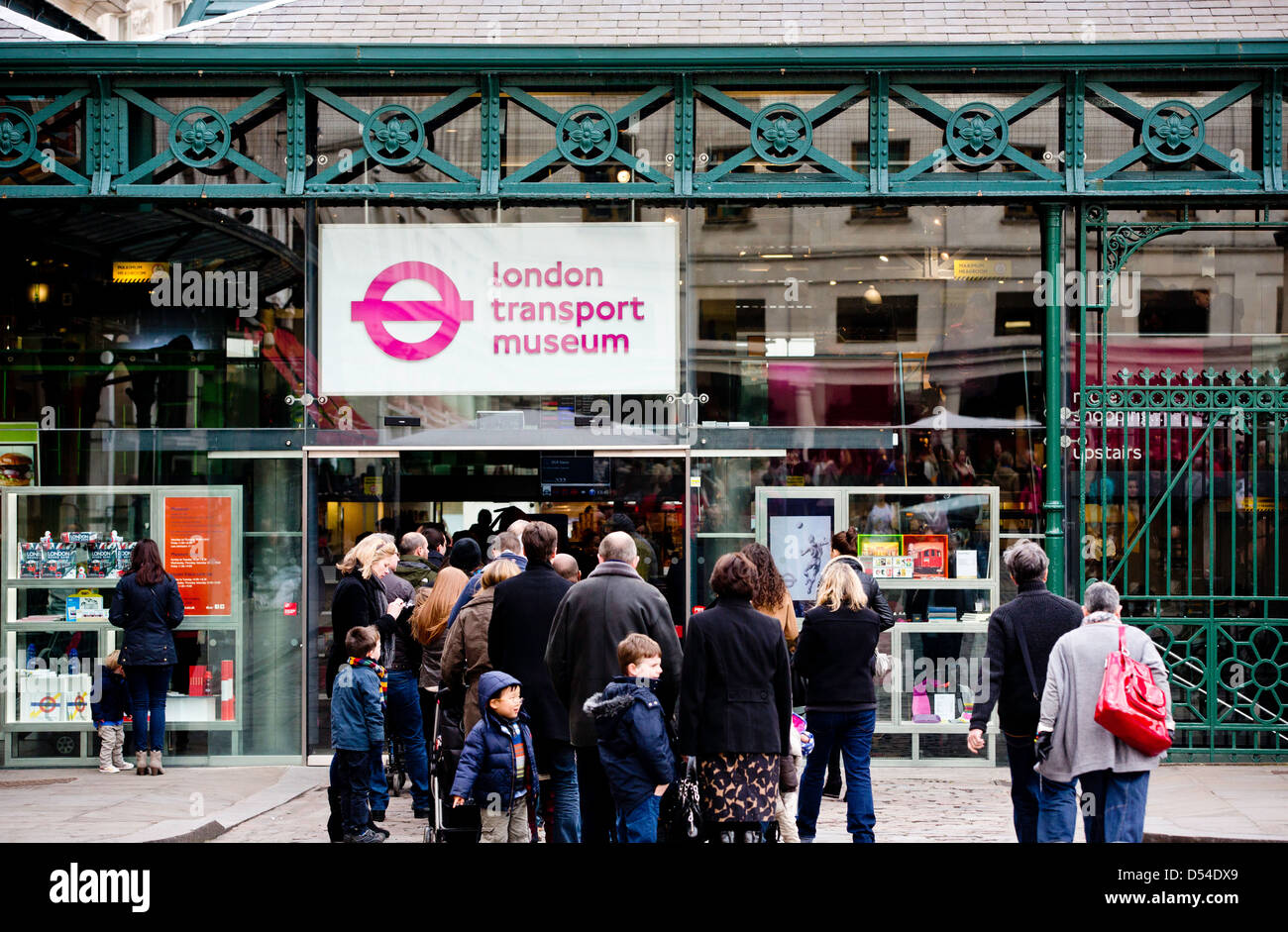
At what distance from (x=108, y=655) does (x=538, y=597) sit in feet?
17.1

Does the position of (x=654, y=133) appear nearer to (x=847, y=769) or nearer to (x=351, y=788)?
(x=847, y=769)

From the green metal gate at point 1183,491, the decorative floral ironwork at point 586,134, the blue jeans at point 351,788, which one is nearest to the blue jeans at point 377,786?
the blue jeans at point 351,788

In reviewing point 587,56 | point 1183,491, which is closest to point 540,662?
point 587,56

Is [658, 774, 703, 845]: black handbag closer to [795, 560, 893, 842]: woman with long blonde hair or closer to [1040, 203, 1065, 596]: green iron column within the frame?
[795, 560, 893, 842]: woman with long blonde hair

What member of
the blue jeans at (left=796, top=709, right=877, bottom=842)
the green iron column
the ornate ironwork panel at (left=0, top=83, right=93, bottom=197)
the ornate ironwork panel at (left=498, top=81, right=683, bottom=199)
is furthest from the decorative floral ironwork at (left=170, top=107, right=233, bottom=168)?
the green iron column

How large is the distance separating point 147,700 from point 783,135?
23.7ft

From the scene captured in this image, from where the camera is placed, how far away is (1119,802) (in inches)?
260

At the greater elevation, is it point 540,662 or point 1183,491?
point 1183,491

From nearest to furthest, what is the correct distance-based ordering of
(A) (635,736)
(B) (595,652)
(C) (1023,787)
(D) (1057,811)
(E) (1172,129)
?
(A) (635,736) → (D) (1057,811) → (B) (595,652) → (C) (1023,787) → (E) (1172,129)

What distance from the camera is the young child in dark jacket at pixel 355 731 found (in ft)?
25.2

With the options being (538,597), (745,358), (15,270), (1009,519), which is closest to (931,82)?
(745,358)

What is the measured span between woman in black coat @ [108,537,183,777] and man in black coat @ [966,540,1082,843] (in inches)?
261

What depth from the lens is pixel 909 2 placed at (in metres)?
11.3

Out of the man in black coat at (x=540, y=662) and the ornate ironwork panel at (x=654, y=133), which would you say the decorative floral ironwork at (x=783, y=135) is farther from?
the man in black coat at (x=540, y=662)
